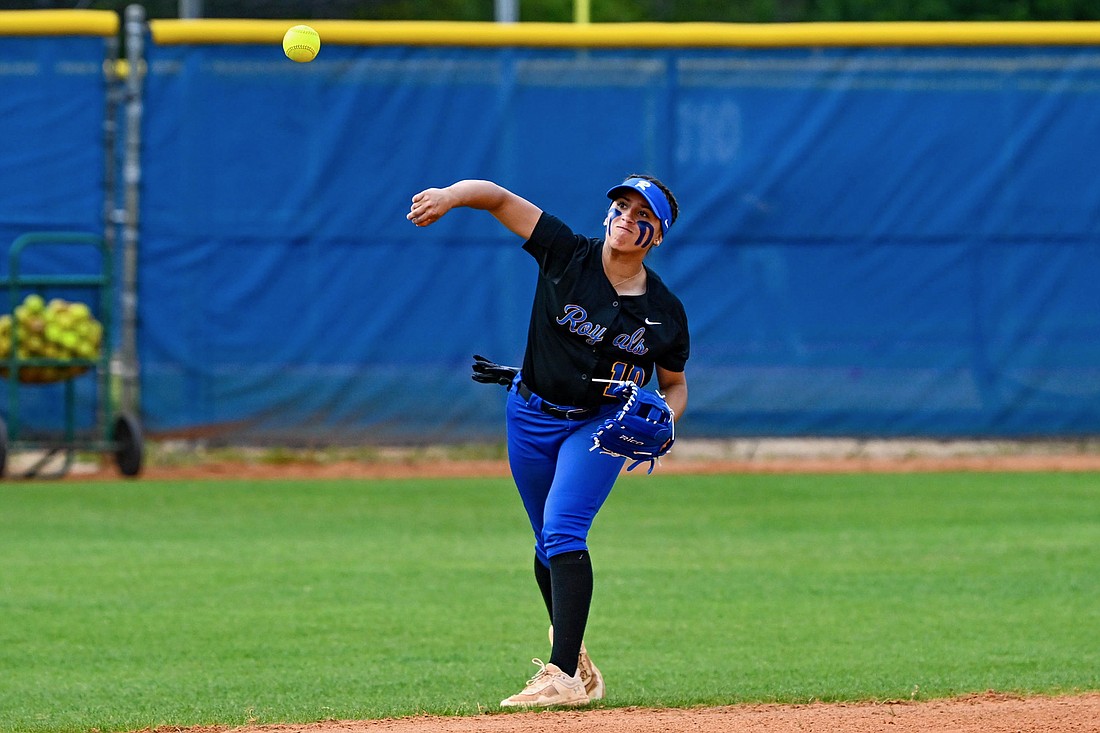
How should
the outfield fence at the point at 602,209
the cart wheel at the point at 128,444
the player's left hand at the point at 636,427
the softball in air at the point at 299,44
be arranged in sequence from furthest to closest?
the outfield fence at the point at 602,209 < the cart wheel at the point at 128,444 < the softball in air at the point at 299,44 < the player's left hand at the point at 636,427

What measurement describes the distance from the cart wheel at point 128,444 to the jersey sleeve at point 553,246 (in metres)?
6.09

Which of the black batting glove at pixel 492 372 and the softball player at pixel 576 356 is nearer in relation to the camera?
the softball player at pixel 576 356

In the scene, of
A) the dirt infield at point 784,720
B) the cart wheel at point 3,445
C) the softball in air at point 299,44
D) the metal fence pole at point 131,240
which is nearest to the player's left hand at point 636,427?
the dirt infield at point 784,720

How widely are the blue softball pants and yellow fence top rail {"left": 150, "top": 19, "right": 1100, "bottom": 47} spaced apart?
269 inches

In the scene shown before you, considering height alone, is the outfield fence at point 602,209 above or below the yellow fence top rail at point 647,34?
below

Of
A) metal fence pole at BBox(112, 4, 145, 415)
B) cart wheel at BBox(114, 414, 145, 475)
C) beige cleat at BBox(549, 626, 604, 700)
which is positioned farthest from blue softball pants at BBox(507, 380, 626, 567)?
metal fence pole at BBox(112, 4, 145, 415)

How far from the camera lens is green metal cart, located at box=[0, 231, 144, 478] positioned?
10.2 meters

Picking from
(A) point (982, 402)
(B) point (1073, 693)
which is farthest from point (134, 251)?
(B) point (1073, 693)

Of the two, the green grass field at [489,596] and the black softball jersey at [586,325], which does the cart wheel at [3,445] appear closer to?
the green grass field at [489,596]

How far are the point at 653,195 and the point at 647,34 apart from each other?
6.96 meters

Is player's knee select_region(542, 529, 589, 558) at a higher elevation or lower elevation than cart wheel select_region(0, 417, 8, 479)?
higher

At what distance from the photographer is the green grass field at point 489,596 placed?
5266 millimetres

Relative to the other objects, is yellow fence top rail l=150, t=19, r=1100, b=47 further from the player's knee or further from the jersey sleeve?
the player's knee

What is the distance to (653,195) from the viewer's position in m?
4.80
